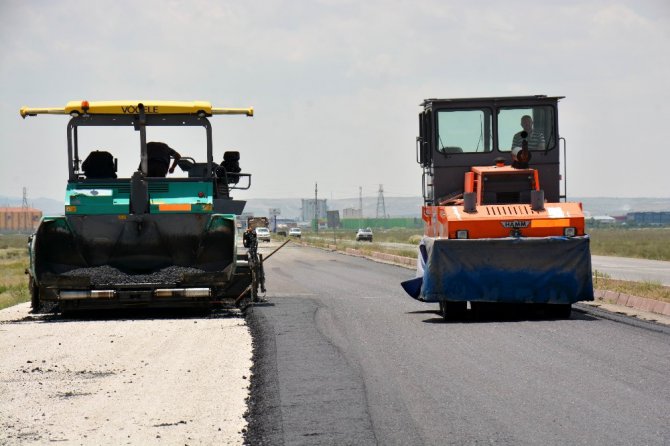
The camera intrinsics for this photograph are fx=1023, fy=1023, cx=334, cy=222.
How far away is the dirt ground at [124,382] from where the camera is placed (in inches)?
316

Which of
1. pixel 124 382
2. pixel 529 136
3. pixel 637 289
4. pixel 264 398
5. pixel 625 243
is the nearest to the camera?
pixel 264 398

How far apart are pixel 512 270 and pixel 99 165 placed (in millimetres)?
7279

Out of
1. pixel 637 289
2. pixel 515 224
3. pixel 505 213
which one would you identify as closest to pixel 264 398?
pixel 515 224

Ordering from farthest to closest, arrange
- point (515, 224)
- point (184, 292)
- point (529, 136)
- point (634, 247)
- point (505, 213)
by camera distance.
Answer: point (634, 247) → point (529, 136) → point (184, 292) → point (505, 213) → point (515, 224)

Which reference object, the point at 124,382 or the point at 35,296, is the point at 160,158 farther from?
the point at 124,382

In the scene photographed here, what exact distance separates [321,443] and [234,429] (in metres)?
0.86

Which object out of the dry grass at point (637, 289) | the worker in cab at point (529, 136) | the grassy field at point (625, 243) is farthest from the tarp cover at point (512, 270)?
the grassy field at point (625, 243)

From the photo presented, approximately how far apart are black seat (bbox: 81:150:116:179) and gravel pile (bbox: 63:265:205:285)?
5.39ft

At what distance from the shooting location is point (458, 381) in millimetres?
9914

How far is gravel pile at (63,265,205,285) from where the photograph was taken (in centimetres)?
1677

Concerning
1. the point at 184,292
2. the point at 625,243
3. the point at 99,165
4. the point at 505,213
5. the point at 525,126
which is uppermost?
the point at 525,126

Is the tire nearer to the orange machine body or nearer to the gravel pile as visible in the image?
the orange machine body

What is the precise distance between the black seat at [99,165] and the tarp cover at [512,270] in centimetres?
591

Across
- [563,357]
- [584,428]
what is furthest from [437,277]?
[584,428]
